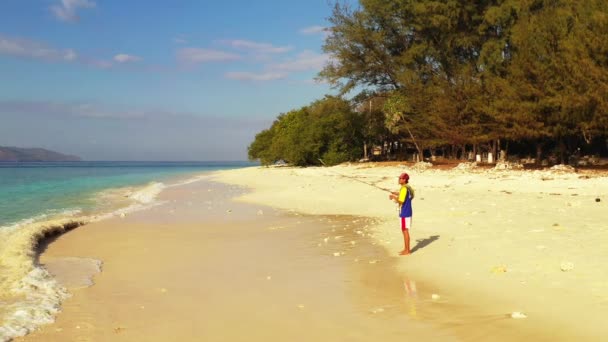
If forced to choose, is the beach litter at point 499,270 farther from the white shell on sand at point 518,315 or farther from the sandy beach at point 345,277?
the white shell on sand at point 518,315

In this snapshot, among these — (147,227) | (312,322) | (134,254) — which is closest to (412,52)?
(147,227)

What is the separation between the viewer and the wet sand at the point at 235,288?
5.80 m

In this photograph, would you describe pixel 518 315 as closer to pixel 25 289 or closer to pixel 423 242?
pixel 423 242

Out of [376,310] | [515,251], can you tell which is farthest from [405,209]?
[376,310]

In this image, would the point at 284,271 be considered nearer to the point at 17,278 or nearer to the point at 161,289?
the point at 161,289

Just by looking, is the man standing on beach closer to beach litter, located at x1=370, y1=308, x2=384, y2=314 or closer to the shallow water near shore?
the shallow water near shore

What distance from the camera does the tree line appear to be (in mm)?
30453

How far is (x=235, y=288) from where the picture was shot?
779 centimetres

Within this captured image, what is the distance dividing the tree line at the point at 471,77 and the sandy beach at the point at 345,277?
18214mm

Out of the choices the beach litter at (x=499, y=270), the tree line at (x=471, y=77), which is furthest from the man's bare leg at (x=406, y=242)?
the tree line at (x=471, y=77)

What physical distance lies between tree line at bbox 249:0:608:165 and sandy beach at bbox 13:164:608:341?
59.8ft

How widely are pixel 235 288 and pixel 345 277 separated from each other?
1875 mm

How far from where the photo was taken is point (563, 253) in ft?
27.5

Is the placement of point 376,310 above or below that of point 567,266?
below
